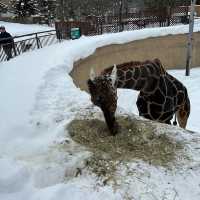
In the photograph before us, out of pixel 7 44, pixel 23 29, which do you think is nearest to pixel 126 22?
pixel 7 44

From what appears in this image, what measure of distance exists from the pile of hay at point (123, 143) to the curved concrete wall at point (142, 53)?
317 inches

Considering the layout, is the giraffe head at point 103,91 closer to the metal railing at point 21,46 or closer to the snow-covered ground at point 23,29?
the metal railing at point 21,46

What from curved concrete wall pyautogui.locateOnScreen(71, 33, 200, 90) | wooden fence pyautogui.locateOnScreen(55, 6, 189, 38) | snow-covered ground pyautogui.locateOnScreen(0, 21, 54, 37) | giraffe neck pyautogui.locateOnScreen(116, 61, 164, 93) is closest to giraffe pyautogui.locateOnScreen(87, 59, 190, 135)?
giraffe neck pyautogui.locateOnScreen(116, 61, 164, 93)

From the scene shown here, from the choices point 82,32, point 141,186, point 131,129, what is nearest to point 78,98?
point 131,129

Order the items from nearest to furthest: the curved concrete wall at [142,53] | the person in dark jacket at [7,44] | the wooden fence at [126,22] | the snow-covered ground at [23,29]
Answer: the person in dark jacket at [7,44] → the curved concrete wall at [142,53] → the wooden fence at [126,22] → the snow-covered ground at [23,29]

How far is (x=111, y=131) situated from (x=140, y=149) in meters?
0.59

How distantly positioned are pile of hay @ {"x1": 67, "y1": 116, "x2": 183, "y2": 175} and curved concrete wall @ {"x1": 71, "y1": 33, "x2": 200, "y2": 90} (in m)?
8.05

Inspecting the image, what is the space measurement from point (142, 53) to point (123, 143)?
15.2m

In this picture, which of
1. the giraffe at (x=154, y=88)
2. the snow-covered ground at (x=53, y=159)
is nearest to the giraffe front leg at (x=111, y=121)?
the snow-covered ground at (x=53, y=159)

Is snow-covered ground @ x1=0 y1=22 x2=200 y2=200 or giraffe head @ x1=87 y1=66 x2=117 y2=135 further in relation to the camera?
giraffe head @ x1=87 y1=66 x2=117 y2=135

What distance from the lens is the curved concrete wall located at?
1537 centimetres

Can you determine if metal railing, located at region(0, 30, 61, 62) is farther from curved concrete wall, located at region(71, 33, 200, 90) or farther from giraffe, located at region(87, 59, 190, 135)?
giraffe, located at region(87, 59, 190, 135)

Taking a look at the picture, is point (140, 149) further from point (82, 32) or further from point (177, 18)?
point (177, 18)

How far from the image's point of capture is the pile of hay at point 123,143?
Answer: 480 cm
